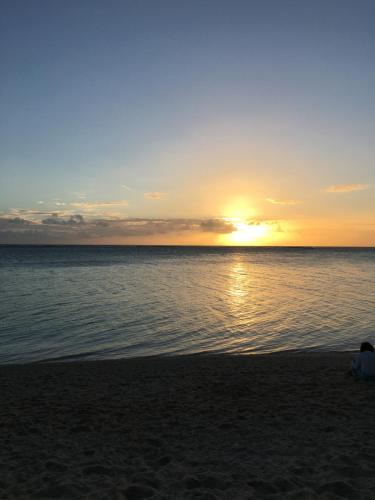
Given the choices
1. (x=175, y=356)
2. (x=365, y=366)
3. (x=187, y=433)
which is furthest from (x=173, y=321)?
(x=187, y=433)

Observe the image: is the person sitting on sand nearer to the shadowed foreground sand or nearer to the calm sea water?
the shadowed foreground sand

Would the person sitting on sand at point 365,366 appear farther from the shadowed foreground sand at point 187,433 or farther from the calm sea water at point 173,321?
the calm sea water at point 173,321

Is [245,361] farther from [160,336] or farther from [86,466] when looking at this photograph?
[86,466]

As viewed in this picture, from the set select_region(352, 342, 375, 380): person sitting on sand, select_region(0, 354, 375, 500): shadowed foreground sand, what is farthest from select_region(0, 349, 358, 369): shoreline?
select_region(352, 342, 375, 380): person sitting on sand

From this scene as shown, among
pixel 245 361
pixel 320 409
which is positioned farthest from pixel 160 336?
pixel 320 409

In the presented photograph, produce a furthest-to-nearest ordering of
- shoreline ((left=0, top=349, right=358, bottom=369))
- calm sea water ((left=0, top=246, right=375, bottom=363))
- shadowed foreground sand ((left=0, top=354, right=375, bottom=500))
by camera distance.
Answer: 1. calm sea water ((left=0, top=246, right=375, bottom=363))
2. shoreline ((left=0, top=349, right=358, bottom=369))
3. shadowed foreground sand ((left=0, top=354, right=375, bottom=500))

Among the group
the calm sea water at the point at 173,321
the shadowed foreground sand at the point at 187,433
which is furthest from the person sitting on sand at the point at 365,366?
the calm sea water at the point at 173,321

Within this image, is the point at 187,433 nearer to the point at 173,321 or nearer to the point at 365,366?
the point at 365,366

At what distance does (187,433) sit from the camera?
8.33 meters

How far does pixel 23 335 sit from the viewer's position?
18.9 meters

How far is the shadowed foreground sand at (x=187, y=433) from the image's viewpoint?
20.6ft

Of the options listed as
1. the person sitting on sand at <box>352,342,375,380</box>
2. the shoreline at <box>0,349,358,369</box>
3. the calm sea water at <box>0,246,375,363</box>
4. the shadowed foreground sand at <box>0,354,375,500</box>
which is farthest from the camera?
the calm sea water at <box>0,246,375,363</box>

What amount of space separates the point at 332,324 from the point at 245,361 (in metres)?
8.91

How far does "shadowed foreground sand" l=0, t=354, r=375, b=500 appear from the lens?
628cm
